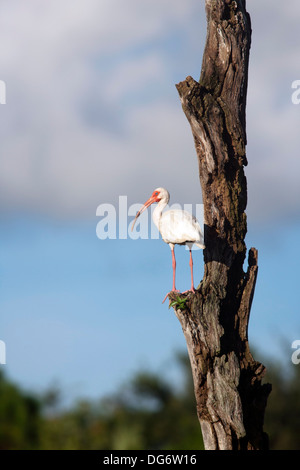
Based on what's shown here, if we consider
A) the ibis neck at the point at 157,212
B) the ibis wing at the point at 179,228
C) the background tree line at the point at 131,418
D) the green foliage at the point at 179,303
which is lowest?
the background tree line at the point at 131,418

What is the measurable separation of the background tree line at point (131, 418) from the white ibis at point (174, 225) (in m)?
21.4

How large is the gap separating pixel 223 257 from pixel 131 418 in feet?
83.4

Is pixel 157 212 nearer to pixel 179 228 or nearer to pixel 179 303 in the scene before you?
pixel 179 228

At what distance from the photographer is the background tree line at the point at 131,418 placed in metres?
31.7

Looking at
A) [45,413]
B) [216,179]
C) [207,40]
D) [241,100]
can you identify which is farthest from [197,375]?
[45,413]

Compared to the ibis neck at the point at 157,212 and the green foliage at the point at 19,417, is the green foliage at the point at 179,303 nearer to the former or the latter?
the ibis neck at the point at 157,212

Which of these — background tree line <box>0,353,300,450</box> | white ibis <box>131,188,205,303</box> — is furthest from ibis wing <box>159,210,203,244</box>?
background tree line <box>0,353,300,450</box>

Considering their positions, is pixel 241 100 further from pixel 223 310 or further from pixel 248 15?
pixel 223 310

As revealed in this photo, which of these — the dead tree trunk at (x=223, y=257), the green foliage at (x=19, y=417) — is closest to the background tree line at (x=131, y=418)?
the green foliage at (x=19, y=417)

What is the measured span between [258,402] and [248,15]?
726cm

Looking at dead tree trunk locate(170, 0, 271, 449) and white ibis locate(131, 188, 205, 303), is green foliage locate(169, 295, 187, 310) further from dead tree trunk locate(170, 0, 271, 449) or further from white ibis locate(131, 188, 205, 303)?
white ibis locate(131, 188, 205, 303)

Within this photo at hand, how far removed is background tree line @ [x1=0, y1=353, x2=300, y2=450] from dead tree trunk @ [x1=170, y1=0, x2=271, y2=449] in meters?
21.1

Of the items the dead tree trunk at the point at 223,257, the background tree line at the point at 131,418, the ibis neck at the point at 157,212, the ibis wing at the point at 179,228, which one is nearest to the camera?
the dead tree trunk at the point at 223,257

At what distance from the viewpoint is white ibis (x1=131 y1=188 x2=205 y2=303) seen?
416 inches
